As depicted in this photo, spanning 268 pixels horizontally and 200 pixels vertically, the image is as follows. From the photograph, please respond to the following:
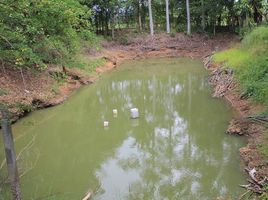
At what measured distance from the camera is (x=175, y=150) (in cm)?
985

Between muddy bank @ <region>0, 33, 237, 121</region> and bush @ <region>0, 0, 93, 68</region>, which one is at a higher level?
bush @ <region>0, 0, 93, 68</region>

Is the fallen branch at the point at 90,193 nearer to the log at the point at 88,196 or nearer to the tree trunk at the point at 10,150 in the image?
the log at the point at 88,196

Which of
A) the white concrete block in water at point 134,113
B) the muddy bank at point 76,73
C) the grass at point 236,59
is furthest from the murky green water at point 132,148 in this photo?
the grass at point 236,59

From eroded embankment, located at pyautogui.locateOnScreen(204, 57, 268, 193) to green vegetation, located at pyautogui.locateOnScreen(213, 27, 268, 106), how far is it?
289 mm

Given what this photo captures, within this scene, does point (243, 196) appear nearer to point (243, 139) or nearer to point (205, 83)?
point (243, 139)

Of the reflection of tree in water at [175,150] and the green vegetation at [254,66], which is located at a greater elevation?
the green vegetation at [254,66]

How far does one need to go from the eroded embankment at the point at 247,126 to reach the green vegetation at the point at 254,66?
Result: 289mm

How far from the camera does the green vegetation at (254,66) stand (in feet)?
39.1

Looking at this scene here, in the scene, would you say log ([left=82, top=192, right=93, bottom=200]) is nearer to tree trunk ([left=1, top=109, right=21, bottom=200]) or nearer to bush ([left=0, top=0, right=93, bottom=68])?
tree trunk ([left=1, top=109, right=21, bottom=200])

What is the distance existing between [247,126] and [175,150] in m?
2.15

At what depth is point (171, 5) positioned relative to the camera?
3531 centimetres

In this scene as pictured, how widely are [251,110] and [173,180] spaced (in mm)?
4336

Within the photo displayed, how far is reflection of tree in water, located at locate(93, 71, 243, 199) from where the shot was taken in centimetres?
779

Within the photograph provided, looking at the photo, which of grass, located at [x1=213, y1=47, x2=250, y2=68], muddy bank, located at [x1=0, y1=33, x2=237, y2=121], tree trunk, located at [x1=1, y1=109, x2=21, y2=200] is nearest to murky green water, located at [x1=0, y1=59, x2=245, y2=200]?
muddy bank, located at [x1=0, y1=33, x2=237, y2=121]
